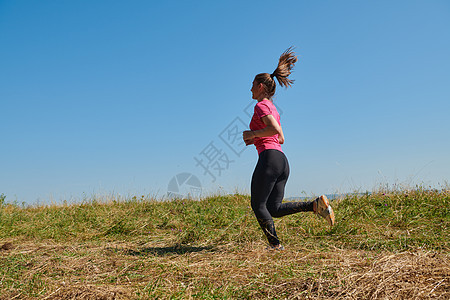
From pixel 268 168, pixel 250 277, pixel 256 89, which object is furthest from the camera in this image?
pixel 256 89

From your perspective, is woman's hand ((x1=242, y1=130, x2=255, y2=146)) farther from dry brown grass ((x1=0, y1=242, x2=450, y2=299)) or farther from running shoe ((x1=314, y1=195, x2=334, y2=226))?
dry brown grass ((x1=0, y1=242, x2=450, y2=299))

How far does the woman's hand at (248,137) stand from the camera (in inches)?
151

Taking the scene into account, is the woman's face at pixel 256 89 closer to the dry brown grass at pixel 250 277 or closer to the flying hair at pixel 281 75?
the flying hair at pixel 281 75

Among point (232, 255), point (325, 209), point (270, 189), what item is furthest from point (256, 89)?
point (232, 255)

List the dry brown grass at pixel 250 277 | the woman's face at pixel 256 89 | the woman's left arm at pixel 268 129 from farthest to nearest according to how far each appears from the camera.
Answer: the woman's face at pixel 256 89 < the woman's left arm at pixel 268 129 < the dry brown grass at pixel 250 277

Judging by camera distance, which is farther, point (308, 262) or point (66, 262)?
point (66, 262)

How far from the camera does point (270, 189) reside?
3.83 metres

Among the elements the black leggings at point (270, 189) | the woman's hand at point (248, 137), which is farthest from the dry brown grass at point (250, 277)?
the woman's hand at point (248, 137)

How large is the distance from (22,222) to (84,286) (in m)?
6.24

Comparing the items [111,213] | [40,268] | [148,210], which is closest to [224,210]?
[148,210]

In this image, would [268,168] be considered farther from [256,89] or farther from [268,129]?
[256,89]

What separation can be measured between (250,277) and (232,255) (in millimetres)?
990

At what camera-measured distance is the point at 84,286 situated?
8.34 feet

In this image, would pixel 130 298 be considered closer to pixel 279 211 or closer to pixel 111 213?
pixel 279 211
